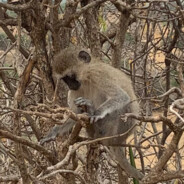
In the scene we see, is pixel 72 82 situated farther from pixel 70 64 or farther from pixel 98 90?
pixel 98 90

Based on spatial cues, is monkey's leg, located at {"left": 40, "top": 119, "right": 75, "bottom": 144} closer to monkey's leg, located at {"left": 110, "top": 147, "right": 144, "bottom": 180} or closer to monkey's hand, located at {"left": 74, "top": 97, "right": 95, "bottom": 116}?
monkey's hand, located at {"left": 74, "top": 97, "right": 95, "bottom": 116}

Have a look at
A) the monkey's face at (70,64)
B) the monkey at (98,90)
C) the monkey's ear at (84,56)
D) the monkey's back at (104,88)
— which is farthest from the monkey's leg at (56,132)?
the monkey's ear at (84,56)

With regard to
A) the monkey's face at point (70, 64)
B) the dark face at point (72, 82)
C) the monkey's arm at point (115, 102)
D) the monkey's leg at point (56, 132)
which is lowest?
the monkey's leg at point (56, 132)

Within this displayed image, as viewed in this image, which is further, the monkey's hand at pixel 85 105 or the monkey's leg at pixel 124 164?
the monkey's leg at pixel 124 164

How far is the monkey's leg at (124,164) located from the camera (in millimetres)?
2982

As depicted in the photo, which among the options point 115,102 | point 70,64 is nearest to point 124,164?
point 115,102

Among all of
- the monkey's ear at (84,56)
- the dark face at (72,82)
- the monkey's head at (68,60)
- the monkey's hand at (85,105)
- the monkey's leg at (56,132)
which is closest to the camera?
the monkey's hand at (85,105)

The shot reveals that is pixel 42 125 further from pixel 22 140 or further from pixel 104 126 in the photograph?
pixel 22 140

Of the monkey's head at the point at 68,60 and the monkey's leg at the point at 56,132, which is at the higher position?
the monkey's head at the point at 68,60

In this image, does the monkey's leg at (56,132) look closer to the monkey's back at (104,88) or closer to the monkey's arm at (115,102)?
the monkey's back at (104,88)

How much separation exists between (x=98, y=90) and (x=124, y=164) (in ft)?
1.95

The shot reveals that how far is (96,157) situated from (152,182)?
3.41 feet

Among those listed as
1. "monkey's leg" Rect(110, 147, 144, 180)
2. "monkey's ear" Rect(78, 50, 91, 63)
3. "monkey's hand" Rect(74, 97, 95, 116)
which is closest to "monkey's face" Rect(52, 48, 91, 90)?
"monkey's ear" Rect(78, 50, 91, 63)

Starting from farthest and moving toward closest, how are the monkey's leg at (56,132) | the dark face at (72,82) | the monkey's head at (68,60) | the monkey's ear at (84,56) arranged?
the monkey's ear at (84,56), the dark face at (72,82), the monkey's head at (68,60), the monkey's leg at (56,132)
